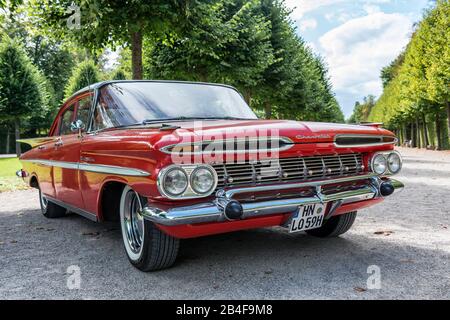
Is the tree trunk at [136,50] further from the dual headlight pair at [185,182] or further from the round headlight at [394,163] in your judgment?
the dual headlight pair at [185,182]

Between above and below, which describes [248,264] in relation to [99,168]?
below

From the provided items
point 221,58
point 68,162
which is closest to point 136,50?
point 221,58

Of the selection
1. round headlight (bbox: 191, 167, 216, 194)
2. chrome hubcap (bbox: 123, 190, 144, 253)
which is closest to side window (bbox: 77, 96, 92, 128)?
chrome hubcap (bbox: 123, 190, 144, 253)

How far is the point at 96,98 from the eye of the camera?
4387 millimetres

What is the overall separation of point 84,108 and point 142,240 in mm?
2103

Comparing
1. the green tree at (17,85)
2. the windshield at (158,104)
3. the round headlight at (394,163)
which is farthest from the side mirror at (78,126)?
the green tree at (17,85)

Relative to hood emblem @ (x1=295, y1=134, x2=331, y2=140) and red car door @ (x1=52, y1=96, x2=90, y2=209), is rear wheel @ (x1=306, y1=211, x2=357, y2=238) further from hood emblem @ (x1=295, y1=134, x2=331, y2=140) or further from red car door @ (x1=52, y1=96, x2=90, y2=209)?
red car door @ (x1=52, y1=96, x2=90, y2=209)

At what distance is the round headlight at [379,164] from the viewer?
3840 millimetres

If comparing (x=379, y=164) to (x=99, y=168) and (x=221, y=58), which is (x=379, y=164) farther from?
(x=221, y=58)

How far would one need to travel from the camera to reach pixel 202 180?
2.91 metres

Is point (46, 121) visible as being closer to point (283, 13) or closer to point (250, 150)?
point (283, 13)

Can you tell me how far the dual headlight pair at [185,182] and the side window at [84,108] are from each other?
2.00 metres
